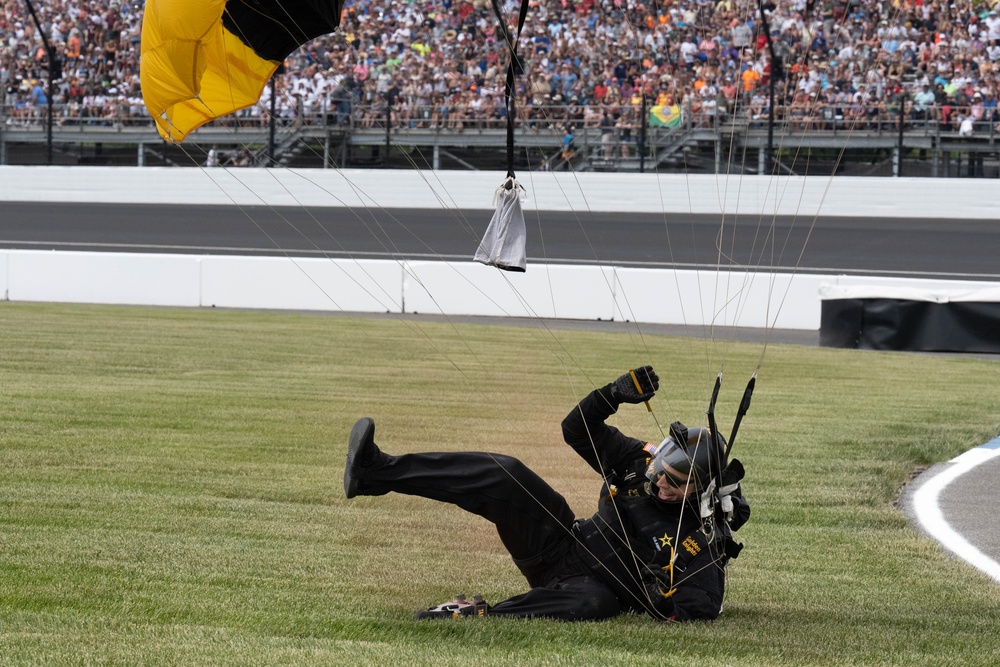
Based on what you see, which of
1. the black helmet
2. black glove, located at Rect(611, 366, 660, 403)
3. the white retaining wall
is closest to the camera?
the black helmet

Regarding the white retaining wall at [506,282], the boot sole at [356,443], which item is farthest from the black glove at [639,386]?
the white retaining wall at [506,282]

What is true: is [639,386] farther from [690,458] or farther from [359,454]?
[359,454]

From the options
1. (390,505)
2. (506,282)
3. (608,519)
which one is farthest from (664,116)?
(608,519)

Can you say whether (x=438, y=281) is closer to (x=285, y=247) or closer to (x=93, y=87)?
(x=285, y=247)

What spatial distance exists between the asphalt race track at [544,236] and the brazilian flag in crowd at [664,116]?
2.29m

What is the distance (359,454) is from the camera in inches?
243

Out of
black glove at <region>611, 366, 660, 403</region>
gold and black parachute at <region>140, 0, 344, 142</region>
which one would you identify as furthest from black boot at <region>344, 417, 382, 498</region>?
gold and black parachute at <region>140, 0, 344, 142</region>

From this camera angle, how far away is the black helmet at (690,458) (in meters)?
6.07

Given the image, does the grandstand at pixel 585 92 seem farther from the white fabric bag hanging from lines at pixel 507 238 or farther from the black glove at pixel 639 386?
the black glove at pixel 639 386

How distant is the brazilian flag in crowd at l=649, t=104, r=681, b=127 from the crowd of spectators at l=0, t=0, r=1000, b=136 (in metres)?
0.22

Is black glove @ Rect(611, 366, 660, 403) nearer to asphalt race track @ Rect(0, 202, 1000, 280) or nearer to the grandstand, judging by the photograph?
asphalt race track @ Rect(0, 202, 1000, 280)

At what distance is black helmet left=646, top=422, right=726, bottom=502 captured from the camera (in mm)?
6070

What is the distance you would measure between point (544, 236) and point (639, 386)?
72.6ft

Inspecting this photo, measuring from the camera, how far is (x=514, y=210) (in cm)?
734
